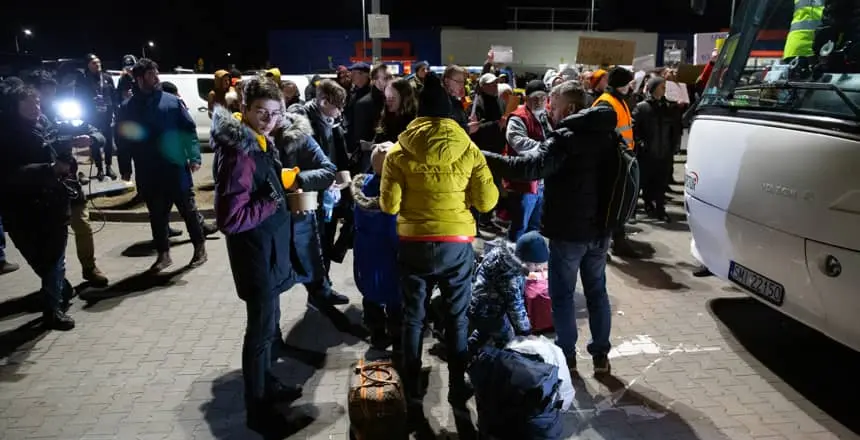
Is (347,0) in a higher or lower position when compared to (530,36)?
higher

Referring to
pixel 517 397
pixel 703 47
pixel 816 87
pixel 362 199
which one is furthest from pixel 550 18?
pixel 517 397

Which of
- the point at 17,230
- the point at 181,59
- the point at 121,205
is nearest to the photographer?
the point at 17,230

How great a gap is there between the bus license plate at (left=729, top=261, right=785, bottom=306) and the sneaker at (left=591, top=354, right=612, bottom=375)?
117cm

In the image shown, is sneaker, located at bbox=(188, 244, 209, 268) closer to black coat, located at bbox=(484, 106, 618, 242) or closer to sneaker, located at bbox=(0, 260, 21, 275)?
sneaker, located at bbox=(0, 260, 21, 275)

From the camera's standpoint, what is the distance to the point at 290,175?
3.62m

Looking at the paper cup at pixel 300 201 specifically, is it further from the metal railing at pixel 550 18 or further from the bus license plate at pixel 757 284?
the metal railing at pixel 550 18

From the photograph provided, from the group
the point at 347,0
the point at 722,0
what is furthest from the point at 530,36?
the point at 347,0

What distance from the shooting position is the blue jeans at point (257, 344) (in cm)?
342

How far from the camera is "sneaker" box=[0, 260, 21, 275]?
6.62 meters

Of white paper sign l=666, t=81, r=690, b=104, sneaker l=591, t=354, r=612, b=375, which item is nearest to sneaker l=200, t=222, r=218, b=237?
sneaker l=591, t=354, r=612, b=375

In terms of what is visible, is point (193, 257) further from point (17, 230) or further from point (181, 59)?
point (181, 59)

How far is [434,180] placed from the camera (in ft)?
11.1

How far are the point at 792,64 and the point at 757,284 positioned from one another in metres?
1.94

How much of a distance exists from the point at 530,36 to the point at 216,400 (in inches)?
1140
